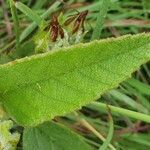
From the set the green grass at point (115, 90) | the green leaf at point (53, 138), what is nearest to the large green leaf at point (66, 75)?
the green leaf at point (53, 138)

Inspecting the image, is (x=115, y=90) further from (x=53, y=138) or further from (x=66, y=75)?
(x=66, y=75)

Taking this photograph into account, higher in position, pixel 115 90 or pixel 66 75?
pixel 66 75

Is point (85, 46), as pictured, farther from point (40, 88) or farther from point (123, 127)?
point (123, 127)

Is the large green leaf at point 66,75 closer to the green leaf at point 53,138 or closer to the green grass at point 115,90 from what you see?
the green leaf at point 53,138

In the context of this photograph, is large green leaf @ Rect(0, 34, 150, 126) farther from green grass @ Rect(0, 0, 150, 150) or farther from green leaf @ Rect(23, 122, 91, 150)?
green grass @ Rect(0, 0, 150, 150)

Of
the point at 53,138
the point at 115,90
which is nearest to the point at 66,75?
the point at 53,138

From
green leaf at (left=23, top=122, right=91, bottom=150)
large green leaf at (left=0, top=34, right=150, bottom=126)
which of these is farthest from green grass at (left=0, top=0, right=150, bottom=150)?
large green leaf at (left=0, top=34, right=150, bottom=126)
